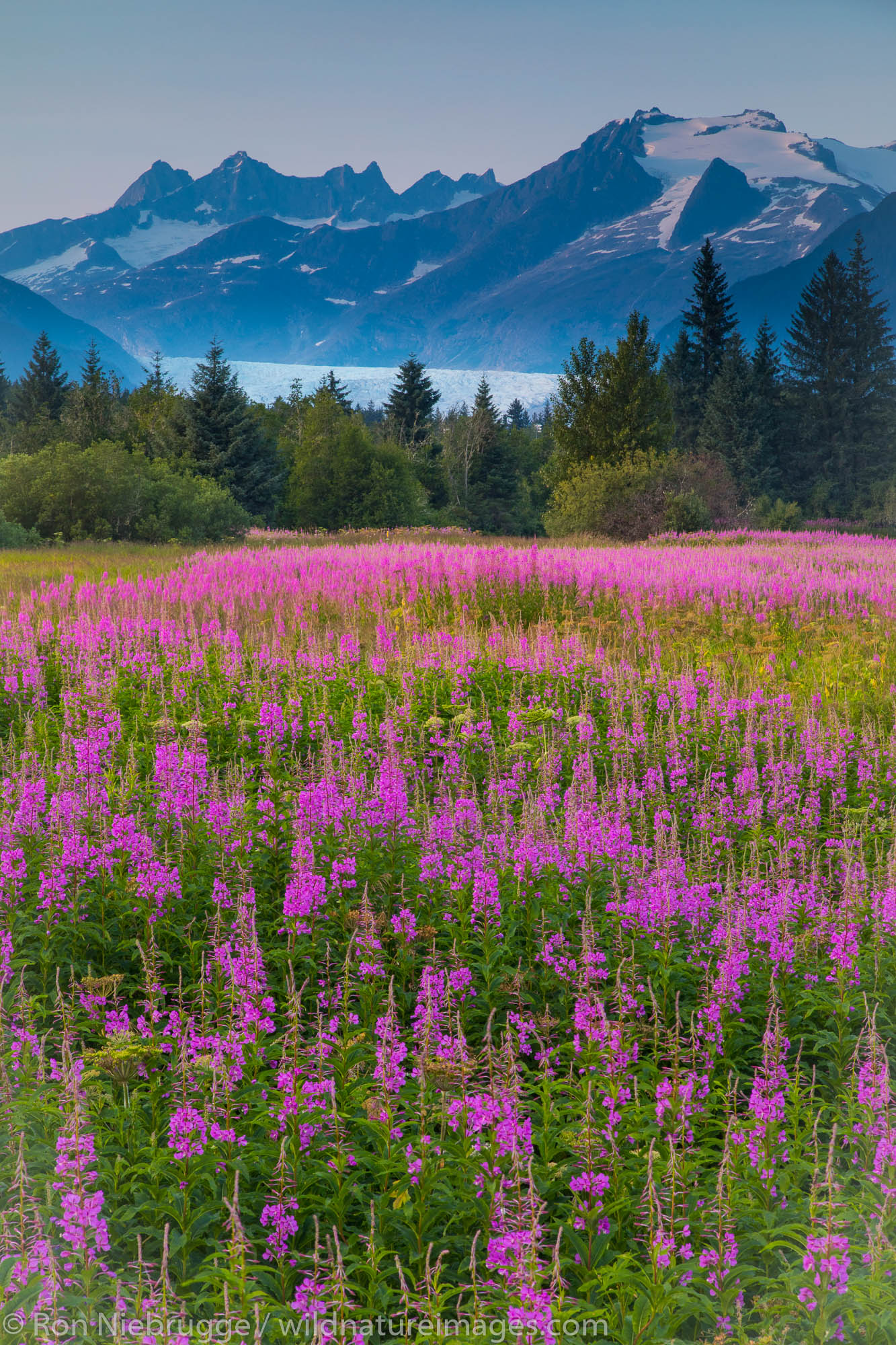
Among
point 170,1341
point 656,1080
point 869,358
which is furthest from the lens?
point 869,358

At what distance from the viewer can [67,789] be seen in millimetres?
5320

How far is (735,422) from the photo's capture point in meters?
56.5

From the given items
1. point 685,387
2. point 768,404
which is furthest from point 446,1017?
point 685,387

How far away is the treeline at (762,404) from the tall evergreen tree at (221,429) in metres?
16.7

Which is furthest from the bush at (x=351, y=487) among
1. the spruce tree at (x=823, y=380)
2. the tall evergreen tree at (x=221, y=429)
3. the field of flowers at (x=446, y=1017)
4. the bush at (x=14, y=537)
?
the field of flowers at (x=446, y=1017)

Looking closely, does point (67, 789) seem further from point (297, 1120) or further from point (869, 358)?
point (869, 358)

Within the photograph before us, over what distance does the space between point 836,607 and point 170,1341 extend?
46.6 feet

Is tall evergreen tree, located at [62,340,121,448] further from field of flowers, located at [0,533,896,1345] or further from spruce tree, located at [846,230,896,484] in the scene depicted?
spruce tree, located at [846,230,896,484]

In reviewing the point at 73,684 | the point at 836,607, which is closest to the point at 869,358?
the point at 836,607

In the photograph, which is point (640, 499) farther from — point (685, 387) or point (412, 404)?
point (412, 404)

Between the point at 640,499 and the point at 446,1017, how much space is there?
38.4 m

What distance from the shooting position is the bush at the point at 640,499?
3828cm

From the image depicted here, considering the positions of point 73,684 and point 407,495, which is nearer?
point 73,684

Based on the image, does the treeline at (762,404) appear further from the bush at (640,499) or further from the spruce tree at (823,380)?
the bush at (640,499)
